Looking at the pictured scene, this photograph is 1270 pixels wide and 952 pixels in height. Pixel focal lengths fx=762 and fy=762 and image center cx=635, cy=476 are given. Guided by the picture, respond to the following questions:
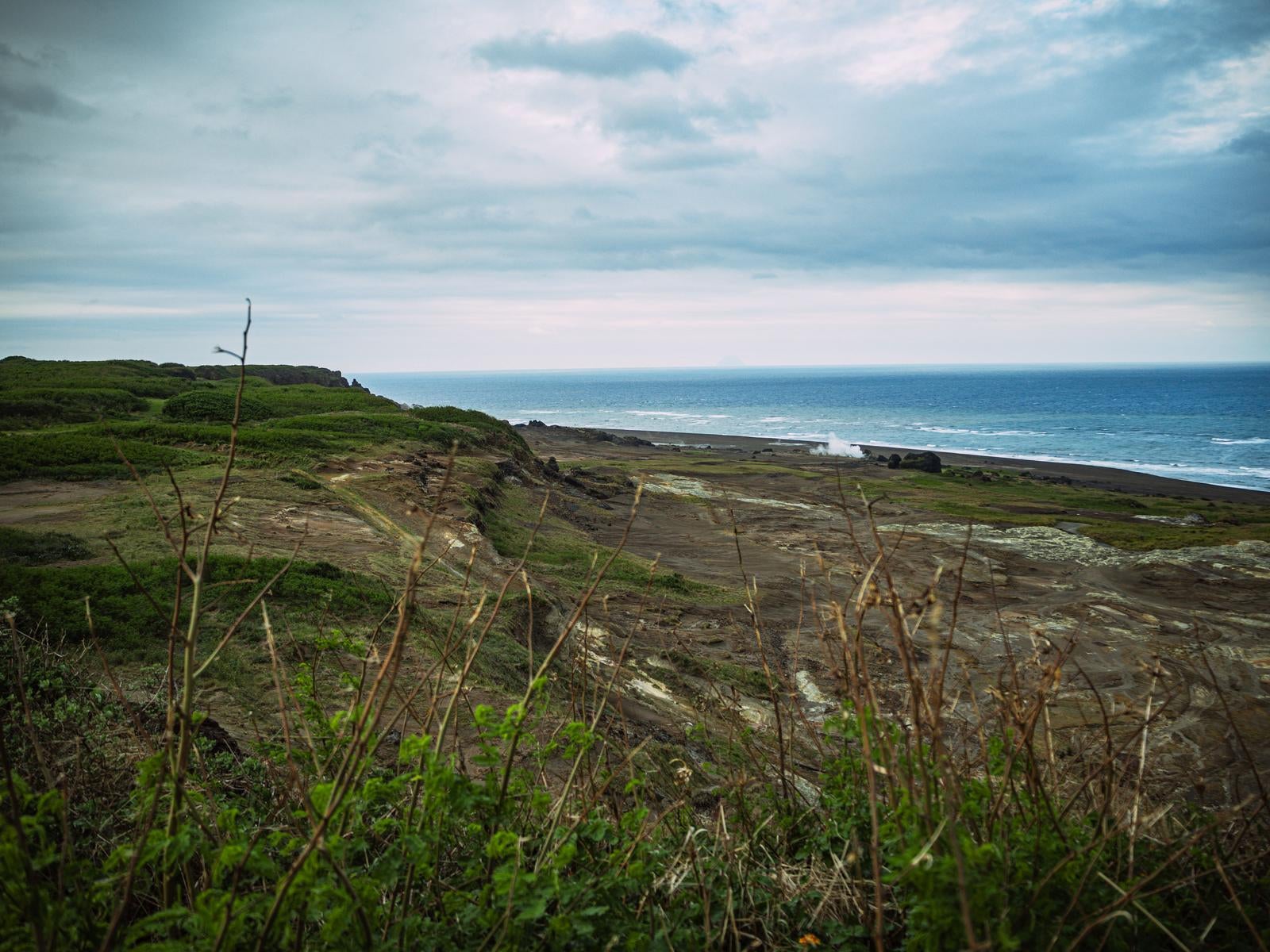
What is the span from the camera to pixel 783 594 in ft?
62.0

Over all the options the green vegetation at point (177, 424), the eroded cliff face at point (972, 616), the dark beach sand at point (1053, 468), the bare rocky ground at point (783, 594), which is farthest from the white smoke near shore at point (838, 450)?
the green vegetation at point (177, 424)

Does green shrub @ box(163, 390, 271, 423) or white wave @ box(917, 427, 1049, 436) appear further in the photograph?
white wave @ box(917, 427, 1049, 436)

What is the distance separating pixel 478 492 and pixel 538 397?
16928cm

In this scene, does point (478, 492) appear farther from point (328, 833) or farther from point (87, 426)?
point (328, 833)

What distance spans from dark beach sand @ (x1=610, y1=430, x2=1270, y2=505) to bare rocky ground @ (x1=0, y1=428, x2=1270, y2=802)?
44.6 ft

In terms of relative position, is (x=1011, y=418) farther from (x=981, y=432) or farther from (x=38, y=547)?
(x=38, y=547)

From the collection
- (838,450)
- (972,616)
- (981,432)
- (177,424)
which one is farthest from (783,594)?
(981,432)

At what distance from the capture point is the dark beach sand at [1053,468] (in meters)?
43.2

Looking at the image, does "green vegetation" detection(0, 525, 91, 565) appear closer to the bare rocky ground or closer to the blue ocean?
the bare rocky ground

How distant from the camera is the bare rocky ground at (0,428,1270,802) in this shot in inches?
178

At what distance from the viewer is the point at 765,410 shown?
398 ft

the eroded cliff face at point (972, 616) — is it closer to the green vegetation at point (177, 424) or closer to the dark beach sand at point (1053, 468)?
the green vegetation at point (177, 424)

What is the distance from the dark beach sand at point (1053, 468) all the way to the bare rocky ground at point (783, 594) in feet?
44.6

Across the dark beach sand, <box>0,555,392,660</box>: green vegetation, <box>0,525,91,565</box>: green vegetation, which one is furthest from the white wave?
<box>0,525,91,565</box>: green vegetation
